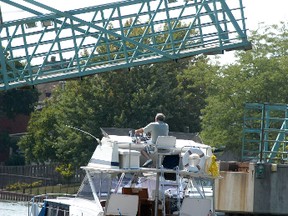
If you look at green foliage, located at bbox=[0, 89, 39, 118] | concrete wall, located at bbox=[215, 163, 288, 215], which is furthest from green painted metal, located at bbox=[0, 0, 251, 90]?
green foliage, located at bbox=[0, 89, 39, 118]

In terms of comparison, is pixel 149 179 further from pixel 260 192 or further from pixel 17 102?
pixel 17 102

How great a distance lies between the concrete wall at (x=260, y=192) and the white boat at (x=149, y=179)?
3.31 m

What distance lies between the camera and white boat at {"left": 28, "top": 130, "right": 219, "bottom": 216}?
33.2 metres

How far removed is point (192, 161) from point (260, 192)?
5.52 meters

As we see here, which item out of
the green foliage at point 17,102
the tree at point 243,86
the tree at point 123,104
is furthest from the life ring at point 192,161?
the green foliage at point 17,102

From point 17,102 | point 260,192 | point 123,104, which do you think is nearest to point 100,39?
point 260,192

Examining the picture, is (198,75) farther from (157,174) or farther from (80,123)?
(157,174)

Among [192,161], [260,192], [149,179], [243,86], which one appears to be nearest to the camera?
[192,161]

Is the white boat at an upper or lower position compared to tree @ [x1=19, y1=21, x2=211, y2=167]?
lower

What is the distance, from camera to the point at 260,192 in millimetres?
38656

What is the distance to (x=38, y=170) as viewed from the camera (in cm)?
9331

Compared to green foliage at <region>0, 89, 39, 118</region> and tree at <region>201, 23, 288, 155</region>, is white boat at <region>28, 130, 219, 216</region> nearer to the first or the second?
tree at <region>201, 23, 288, 155</region>

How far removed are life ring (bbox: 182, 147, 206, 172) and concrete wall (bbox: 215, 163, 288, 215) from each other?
5.20 meters

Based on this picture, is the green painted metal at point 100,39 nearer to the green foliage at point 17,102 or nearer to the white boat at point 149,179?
the white boat at point 149,179
